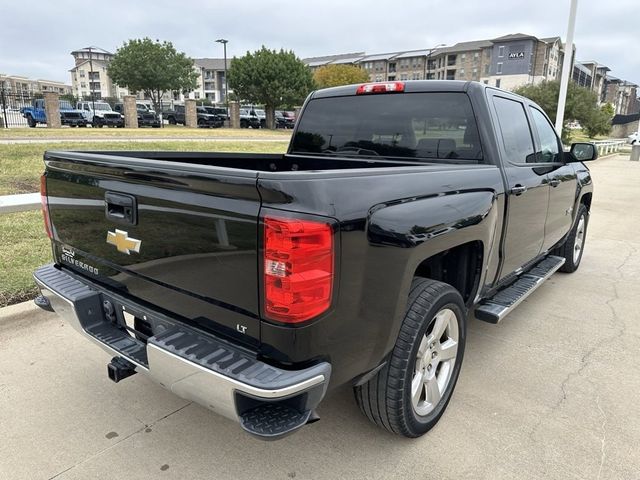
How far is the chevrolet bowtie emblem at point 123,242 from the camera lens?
226cm

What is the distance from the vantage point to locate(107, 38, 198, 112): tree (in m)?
47.2

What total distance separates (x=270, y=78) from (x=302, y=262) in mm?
44803

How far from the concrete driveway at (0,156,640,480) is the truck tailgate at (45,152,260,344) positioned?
81 centimetres

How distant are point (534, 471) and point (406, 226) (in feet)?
4.61

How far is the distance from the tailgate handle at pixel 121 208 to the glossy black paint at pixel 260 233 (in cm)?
3

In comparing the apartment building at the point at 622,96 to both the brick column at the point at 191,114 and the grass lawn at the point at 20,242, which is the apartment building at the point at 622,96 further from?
the grass lawn at the point at 20,242

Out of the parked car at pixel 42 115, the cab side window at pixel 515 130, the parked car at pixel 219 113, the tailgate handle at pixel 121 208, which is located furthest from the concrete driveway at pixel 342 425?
the parked car at pixel 219 113

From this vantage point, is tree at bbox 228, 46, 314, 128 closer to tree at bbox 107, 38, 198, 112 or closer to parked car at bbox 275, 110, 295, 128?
parked car at bbox 275, 110, 295, 128

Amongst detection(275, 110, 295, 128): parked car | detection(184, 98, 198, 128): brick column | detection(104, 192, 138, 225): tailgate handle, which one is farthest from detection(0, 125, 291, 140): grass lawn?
detection(275, 110, 295, 128): parked car

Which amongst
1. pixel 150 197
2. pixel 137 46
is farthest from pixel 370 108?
pixel 137 46

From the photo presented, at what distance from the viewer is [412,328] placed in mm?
2346

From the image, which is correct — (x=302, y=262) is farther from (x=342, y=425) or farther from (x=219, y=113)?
(x=219, y=113)

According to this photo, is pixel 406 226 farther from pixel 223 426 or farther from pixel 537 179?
pixel 537 179

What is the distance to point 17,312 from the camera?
3.94m
